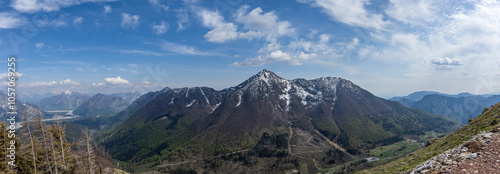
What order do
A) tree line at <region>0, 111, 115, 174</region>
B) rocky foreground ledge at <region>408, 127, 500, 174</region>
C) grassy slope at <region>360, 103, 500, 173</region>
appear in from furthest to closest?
tree line at <region>0, 111, 115, 174</region> → grassy slope at <region>360, 103, 500, 173</region> → rocky foreground ledge at <region>408, 127, 500, 174</region>

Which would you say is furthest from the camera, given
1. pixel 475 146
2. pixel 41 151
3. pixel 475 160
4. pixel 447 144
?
pixel 41 151

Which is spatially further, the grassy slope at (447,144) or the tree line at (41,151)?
the tree line at (41,151)

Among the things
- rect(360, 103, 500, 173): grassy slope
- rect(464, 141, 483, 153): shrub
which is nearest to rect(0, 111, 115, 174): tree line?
rect(464, 141, 483, 153): shrub

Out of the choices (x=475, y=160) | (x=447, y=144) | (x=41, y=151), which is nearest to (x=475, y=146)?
(x=475, y=160)

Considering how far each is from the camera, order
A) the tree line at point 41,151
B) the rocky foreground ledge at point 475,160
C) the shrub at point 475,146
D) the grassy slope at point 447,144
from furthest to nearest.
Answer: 1. the tree line at point 41,151
2. the grassy slope at point 447,144
3. the shrub at point 475,146
4. the rocky foreground ledge at point 475,160

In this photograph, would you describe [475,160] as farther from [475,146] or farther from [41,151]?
[41,151]

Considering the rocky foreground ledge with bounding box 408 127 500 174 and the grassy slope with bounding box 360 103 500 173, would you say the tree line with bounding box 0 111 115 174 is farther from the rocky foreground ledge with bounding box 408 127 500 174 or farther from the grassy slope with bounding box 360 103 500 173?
the grassy slope with bounding box 360 103 500 173

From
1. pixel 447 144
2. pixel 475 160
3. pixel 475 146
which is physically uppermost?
pixel 475 146

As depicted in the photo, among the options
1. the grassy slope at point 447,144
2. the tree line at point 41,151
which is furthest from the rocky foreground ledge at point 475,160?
the tree line at point 41,151

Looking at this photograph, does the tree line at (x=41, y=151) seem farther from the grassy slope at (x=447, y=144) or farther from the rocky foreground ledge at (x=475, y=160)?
the grassy slope at (x=447, y=144)

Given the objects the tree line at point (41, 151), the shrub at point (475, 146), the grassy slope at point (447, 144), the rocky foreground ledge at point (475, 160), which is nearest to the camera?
the rocky foreground ledge at point (475, 160)

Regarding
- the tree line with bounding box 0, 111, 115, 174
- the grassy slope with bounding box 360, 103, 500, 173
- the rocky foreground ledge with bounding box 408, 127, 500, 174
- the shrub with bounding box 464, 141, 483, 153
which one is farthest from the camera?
the tree line with bounding box 0, 111, 115, 174

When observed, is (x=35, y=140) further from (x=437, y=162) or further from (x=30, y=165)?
(x=437, y=162)
